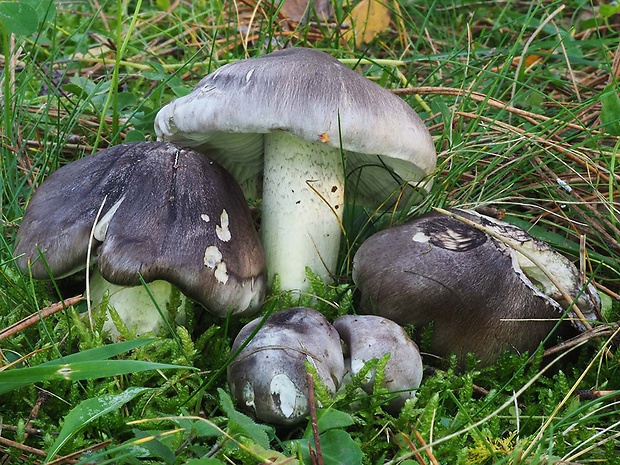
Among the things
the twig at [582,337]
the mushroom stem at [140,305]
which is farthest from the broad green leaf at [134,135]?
the twig at [582,337]

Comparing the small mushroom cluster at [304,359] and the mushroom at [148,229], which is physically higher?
the mushroom at [148,229]

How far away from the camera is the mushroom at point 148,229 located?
4.98 feet

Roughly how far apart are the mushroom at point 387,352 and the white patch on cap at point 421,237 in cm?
28

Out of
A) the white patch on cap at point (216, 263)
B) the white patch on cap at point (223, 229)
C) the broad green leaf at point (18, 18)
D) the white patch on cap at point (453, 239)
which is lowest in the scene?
the white patch on cap at point (453, 239)

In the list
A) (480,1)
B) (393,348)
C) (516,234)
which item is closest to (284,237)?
(393,348)

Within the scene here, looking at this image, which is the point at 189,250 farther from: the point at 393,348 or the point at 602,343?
the point at 602,343

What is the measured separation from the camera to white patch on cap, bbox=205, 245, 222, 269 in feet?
5.14

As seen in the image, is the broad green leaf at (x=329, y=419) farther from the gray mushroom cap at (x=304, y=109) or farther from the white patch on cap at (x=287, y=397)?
the gray mushroom cap at (x=304, y=109)

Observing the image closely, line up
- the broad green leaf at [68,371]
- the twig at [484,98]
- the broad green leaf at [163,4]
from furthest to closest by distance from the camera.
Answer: the broad green leaf at [163,4] < the twig at [484,98] < the broad green leaf at [68,371]

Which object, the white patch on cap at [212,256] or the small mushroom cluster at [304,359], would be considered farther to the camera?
the white patch on cap at [212,256]

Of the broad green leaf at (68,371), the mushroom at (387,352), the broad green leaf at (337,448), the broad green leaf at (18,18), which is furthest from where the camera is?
the broad green leaf at (18,18)

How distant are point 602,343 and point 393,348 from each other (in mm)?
635

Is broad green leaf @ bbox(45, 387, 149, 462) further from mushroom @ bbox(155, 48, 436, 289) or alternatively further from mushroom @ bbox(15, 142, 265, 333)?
mushroom @ bbox(155, 48, 436, 289)

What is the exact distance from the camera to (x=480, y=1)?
382 centimetres
